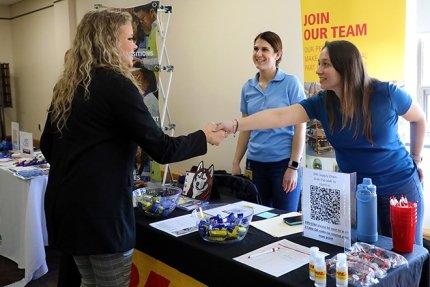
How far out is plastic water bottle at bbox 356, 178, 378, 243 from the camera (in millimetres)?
1372

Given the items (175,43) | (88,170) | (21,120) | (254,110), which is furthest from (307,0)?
(21,120)

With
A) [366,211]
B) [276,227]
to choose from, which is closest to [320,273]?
[366,211]

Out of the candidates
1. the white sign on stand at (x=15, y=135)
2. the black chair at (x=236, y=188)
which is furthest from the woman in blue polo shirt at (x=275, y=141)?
the white sign on stand at (x=15, y=135)

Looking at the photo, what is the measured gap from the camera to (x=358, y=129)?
65.4 inches

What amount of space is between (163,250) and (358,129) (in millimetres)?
881

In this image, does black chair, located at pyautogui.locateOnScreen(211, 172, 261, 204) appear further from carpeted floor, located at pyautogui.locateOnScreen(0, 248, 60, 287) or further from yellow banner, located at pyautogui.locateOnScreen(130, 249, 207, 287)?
carpeted floor, located at pyautogui.locateOnScreen(0, 248, 60, 287)

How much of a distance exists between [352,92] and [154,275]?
1.07m

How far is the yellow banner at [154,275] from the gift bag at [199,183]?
41cm

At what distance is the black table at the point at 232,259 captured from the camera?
1.21m

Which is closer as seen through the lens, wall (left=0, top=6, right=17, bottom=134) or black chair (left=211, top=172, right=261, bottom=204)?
black chair (left=211, top=172, right=261, bottom=204)

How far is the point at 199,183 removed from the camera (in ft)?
6.78

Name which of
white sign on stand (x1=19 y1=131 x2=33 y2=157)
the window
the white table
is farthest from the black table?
white sign on stand (x1=19 y1=131 x2=33 y2=157)

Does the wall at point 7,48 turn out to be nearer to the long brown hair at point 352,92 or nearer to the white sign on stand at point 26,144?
the white sign on stand at point 26,144

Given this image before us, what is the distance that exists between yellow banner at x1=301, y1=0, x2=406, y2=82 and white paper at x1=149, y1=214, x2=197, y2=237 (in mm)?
1597
